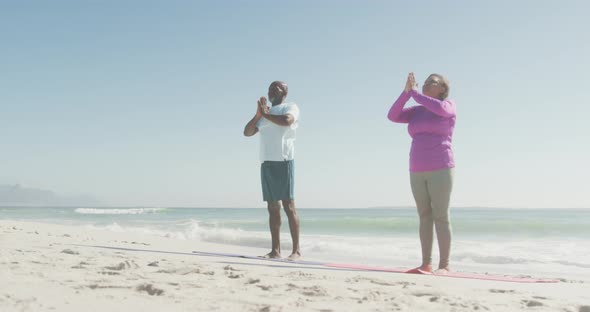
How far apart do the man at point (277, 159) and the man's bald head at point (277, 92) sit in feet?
0.40

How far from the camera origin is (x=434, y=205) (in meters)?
3.54

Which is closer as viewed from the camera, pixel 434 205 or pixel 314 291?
pixel 314 291

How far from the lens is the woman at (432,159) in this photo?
350 cm

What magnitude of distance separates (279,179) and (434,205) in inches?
56.2

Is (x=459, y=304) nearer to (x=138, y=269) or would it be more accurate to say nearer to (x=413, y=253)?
(x=138, y=269)

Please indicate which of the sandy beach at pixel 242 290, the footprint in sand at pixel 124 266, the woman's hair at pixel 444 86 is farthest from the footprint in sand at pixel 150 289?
the woman's hair at pixel 444 86

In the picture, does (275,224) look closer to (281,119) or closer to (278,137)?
(278,137)

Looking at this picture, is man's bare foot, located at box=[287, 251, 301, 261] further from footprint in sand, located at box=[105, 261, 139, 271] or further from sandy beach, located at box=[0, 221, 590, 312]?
footprint in sand, located at box=[105, 261, 139, 271]

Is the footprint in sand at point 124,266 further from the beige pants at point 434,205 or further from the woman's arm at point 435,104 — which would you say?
the woman's arm at point 435,104

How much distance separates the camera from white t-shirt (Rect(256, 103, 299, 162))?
172 inches

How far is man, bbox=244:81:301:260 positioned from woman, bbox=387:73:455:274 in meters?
1.09

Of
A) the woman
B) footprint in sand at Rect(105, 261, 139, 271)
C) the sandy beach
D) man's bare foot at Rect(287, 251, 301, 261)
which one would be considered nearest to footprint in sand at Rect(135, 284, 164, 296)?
the sandy beach

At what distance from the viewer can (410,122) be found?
12.4 ft

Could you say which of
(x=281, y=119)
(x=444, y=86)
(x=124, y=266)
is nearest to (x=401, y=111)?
(x=444, y=86)
